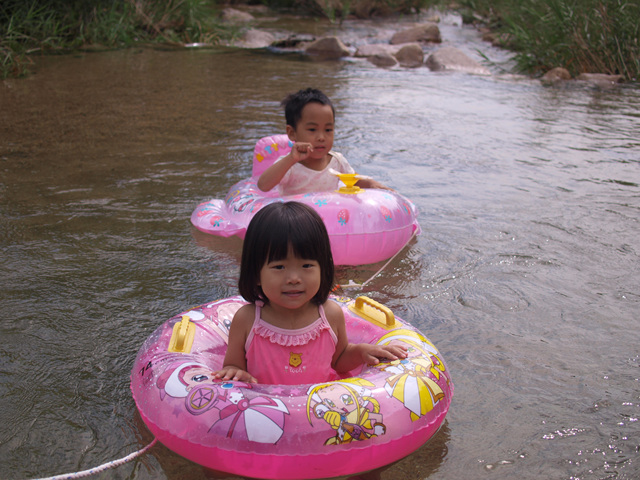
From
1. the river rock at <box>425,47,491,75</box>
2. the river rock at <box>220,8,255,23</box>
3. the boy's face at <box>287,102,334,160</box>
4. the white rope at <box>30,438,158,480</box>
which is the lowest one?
the white rope at <box>30,438,158,480</box>

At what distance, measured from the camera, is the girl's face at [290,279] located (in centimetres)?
229

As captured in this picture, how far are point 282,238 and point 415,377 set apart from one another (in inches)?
27.4

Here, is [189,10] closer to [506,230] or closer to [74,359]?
[506,230]

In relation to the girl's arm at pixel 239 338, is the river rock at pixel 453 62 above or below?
above

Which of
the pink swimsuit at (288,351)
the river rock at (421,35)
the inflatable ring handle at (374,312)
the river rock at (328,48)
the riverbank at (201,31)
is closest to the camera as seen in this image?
the pink swimsuit at (288,351)

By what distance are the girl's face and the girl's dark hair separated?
0.02 meters

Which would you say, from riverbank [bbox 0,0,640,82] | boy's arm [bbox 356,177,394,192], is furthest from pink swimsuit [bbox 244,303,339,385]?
riverbank [bbox 0,0,640,82]

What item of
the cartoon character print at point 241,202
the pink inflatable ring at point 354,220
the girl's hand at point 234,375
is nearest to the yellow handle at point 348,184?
the pink inflatable ring at point 354,220

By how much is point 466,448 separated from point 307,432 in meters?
0.69

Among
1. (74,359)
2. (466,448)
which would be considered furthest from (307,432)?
(74,359)

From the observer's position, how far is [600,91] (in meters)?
9.33

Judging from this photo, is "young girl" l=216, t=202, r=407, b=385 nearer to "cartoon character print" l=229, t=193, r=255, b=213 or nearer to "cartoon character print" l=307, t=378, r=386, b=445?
"cartoon character print" l=307, t=378, r=386, b=445

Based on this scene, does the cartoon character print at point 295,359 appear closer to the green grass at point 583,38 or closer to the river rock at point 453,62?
the green grass at point 583,38

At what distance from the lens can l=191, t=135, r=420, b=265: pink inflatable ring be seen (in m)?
3.87
